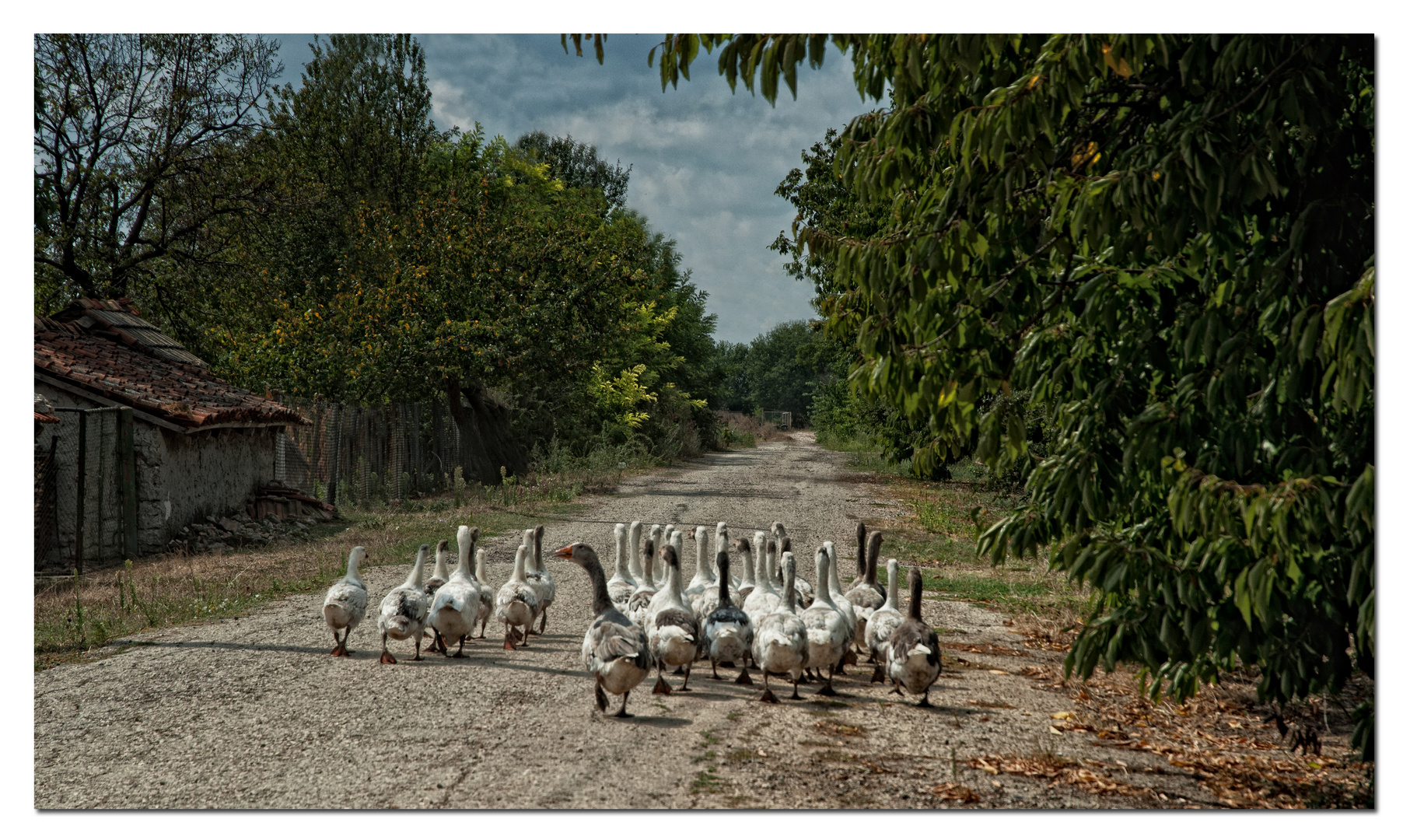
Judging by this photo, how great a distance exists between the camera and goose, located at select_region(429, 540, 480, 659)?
19.7 ft

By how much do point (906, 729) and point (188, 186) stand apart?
800 centimetres

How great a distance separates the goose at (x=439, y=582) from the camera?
6.31 meters

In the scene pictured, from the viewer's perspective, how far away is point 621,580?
7191 mm

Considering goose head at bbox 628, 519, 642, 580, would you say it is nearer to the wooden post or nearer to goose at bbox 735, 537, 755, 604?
goose at bbox 735, 537, 755, 604

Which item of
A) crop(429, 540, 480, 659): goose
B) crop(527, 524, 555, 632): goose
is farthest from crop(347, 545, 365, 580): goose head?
crop(527, 524, 555, 632): goose

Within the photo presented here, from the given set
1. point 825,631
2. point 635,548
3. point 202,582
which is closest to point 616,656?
point 825,631

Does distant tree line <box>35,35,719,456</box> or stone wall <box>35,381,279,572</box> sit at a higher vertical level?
distant tree line <box>35,35,719,456</box>

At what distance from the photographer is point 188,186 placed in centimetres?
829

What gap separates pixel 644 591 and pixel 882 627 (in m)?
1.94

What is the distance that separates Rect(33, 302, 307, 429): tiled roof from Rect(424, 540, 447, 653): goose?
4.83 metres

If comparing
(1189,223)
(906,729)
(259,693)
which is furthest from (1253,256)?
(259,693)

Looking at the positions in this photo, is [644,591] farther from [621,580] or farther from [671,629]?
[671,629]

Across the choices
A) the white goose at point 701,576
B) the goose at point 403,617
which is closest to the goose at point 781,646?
the white goose at point 701,576

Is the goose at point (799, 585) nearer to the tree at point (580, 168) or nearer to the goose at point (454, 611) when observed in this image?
the goose at point (454, 611)
